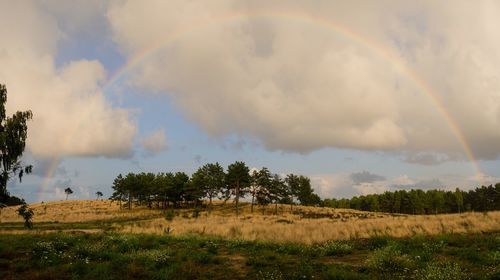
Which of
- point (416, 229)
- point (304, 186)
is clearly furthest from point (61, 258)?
point (304, 186)

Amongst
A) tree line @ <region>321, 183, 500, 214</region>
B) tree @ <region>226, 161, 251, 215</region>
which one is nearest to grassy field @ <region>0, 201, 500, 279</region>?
tree @ <region>226, 161, 251, 215</region>

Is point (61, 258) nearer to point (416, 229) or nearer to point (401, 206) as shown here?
point (416, 229)

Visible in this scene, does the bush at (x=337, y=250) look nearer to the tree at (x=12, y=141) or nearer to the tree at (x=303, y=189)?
the tree at (x=12, y=141)

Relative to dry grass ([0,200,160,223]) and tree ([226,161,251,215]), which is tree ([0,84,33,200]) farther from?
tree ([226,161,251,215])

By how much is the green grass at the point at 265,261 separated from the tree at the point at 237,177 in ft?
217

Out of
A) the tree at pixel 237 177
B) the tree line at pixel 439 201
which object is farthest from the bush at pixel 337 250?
the tree line at pixel 439 201

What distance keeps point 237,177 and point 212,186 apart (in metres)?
8.04

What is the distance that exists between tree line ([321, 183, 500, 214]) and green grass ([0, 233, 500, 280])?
121m

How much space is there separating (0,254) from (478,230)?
25.3 meters

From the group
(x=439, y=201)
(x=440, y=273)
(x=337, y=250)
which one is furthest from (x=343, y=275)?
(x=439, y=201)

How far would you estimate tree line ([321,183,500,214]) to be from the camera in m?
130

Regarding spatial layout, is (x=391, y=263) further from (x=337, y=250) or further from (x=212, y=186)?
(x=212, y=186)

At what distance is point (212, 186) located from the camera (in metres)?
92.7

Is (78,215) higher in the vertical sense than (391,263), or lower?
lower
